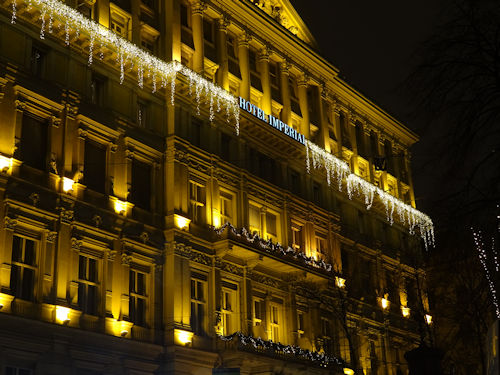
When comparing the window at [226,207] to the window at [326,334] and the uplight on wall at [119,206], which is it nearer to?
the uplight on wall at [119,206]

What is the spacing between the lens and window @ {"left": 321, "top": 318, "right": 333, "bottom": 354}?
43.7 meters

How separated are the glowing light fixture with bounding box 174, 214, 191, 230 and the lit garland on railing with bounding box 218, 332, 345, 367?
5.57 meters

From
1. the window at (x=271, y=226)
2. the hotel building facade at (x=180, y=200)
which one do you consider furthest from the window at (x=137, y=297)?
the window at (x=271, y=226)

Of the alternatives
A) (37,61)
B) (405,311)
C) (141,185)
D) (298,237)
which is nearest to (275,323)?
(298,237)

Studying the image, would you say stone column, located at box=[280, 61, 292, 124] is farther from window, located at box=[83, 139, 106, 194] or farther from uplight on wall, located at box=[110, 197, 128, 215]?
uplight on wall, located at box=[110, 197, 128, 215]

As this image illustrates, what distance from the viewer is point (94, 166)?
33062 mm

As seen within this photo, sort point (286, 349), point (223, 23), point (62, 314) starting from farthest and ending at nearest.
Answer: point (223, 23)
point (286, 349)
point (62, 314)

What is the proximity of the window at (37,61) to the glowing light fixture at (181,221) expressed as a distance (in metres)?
8.99

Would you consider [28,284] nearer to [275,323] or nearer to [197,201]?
[197,201]

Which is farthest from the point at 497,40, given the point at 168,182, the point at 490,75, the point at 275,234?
the point at 275,234

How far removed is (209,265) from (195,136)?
23.0 ft

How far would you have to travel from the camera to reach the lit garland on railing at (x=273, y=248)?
122 feet

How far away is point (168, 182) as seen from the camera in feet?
118

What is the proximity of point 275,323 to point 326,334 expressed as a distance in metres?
5.50
